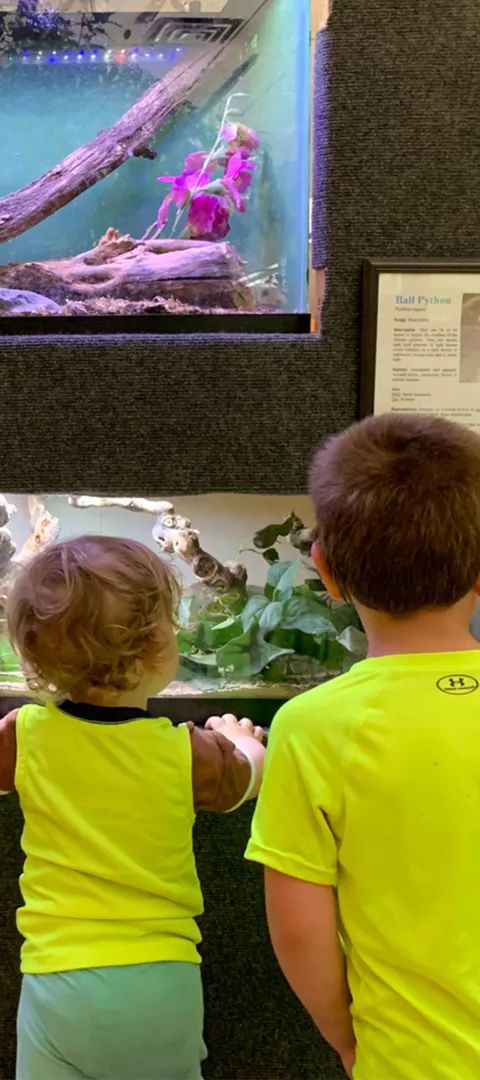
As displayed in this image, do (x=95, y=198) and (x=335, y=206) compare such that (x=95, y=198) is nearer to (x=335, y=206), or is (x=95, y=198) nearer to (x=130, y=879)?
(x=335, y=206)

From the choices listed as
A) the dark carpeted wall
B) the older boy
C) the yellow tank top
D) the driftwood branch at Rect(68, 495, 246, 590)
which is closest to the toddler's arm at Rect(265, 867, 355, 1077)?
the older boy

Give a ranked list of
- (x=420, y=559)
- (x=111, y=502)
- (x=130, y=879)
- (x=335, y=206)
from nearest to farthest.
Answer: (x=420, y=559) → (x=130, y=879) → (x=335, y=206) → (x=111, y=502)

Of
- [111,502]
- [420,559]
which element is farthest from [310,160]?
[420,559]

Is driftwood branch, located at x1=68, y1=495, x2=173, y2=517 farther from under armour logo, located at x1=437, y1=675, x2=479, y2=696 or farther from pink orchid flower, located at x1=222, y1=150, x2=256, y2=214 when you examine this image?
under armour logo, located at x1=437, y1=675, x2=479, y2=696

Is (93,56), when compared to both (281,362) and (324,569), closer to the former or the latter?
(281,362)

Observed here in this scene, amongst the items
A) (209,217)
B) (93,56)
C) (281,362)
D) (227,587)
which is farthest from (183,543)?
(93,56)

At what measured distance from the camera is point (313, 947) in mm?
810

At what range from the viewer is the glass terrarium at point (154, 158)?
130 cm

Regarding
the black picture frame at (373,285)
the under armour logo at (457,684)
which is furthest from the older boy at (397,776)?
the black picture frame at (373,285)

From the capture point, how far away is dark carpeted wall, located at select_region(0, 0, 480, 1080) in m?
1.20

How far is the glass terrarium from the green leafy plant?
471mm

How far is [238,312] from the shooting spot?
1294 millimetres

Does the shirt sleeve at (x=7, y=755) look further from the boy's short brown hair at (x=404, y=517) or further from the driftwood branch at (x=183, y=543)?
the driftwood branch at (x=183, y=543)

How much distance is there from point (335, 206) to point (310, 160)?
124mm
